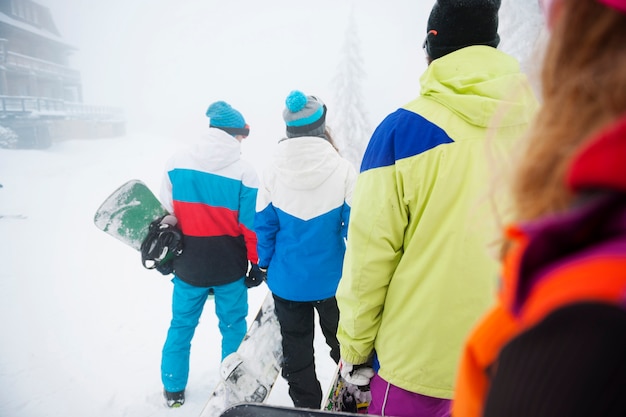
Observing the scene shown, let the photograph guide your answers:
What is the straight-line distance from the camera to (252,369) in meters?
3.15

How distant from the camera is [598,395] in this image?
1.21 feet

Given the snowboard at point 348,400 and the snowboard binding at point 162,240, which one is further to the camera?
the snowboard binding at point 162,240

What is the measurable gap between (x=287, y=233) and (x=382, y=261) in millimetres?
1486

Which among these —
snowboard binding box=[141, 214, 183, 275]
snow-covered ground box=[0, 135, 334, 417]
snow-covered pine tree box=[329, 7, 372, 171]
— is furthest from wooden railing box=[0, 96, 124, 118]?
snowboard binding box=[141, 214, 183, 275]

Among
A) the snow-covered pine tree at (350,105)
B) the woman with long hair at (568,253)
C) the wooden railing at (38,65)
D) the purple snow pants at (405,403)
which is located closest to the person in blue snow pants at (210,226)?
the purple snow pants at (405,403)

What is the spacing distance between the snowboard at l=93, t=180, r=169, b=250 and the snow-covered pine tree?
1219cm

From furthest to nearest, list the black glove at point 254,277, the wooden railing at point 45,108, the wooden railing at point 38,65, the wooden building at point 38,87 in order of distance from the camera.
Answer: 1. the wooden railing at point 38,65
2. the wooden building at point 38,87
3. the wooden railing at point 45,108
4. the black glove at point 254,277

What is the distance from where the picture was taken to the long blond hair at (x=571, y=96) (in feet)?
1.47

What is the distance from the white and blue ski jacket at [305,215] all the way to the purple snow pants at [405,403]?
1363 millimetres

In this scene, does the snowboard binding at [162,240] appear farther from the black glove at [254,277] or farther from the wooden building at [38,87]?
the wooden building at [38,87]

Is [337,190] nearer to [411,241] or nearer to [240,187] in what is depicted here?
[240,187]

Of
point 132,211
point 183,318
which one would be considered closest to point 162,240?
point 132,211

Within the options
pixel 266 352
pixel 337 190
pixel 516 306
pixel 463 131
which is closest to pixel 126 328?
pixel 266 352

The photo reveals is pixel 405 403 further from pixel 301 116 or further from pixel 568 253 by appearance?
pixel 301 116
